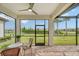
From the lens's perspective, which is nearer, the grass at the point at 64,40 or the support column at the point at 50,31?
the support column at the point at 50,31

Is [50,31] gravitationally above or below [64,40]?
above

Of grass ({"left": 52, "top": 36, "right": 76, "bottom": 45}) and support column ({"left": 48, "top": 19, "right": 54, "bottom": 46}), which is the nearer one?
support column ({"left": 48, "top": 19, "right": 54, "bottom": 46})

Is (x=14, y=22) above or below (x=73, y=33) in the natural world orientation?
above

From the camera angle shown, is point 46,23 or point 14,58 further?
point 46,23

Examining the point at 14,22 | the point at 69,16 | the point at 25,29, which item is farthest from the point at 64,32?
the point at 14,22

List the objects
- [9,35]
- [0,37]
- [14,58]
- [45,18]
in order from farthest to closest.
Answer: [45,18], [9,35], [0,37], [14,58]

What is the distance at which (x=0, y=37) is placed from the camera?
665 cm

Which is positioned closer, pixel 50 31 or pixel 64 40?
pixel 50 31

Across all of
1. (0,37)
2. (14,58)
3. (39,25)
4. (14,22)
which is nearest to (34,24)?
(39,25)

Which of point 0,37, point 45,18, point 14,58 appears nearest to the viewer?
point 14,58

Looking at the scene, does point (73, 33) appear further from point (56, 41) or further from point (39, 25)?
point (39, 25)

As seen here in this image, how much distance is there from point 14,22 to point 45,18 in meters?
1.81

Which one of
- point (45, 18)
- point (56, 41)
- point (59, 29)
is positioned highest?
point (45, 18)

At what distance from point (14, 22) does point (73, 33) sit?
3.48 m
